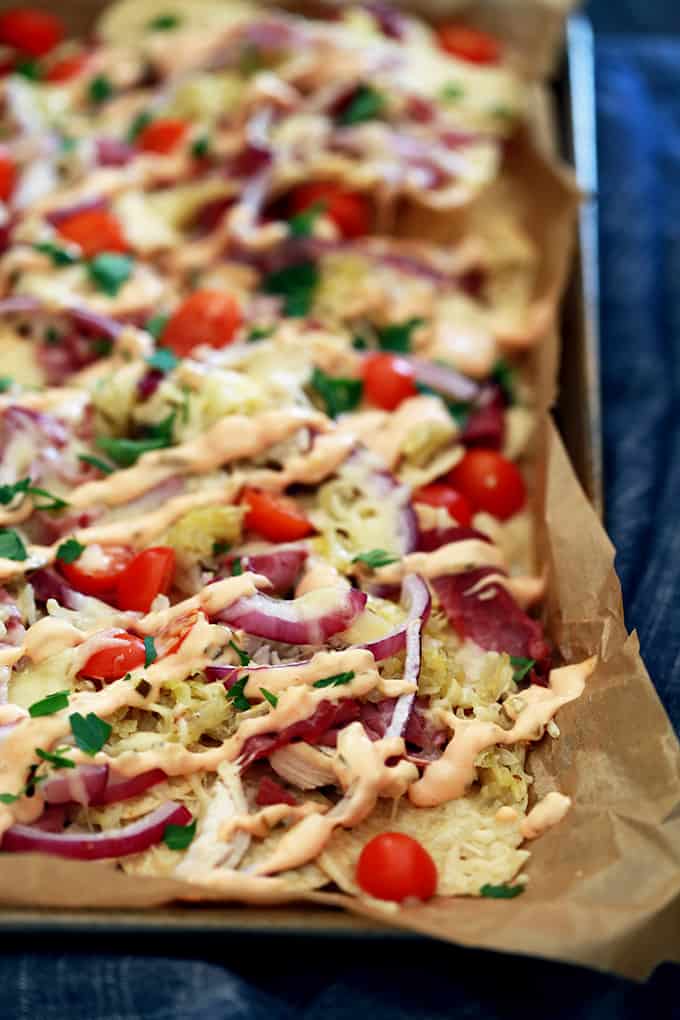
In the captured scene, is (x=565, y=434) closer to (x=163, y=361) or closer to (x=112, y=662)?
(x=163, y=361)

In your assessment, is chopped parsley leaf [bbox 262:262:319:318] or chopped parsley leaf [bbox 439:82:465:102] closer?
chopped parsley leaf [bbox 262:262:319:318]

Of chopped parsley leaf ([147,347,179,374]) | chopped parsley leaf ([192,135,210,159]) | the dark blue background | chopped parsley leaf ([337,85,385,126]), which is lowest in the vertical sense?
the dark blue background

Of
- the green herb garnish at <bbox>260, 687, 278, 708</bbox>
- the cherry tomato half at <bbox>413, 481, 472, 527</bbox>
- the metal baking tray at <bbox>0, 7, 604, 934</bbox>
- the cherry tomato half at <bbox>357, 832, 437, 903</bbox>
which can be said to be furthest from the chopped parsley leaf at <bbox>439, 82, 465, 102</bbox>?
the cherry tomato half at <bbox>357, 832, 437, 903</bbox>

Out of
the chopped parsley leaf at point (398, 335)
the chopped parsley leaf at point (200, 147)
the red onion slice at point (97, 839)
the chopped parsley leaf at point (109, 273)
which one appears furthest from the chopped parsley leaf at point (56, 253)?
the red onion slice at point (97, 839)

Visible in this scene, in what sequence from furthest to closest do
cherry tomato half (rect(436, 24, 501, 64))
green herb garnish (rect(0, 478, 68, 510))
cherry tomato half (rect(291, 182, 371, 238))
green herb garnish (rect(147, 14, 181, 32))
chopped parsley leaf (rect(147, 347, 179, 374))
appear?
cherry tomato half (rect(436, 24, 501, 64)), green herb garnish (rect(147, 14, 181, 32)), cherry tomato half (rect(291, 182, 371, 238)), chopped parsley leaf (rect(147, 347, 179, 374)), green herb garnish (rect(0, 478, 68, 510))

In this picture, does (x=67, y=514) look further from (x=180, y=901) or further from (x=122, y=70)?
(x=122, y=70)

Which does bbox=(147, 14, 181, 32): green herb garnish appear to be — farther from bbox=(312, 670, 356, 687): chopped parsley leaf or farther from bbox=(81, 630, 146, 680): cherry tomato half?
bbox=(312, 670, 356, 687): chopped parsley leaf
